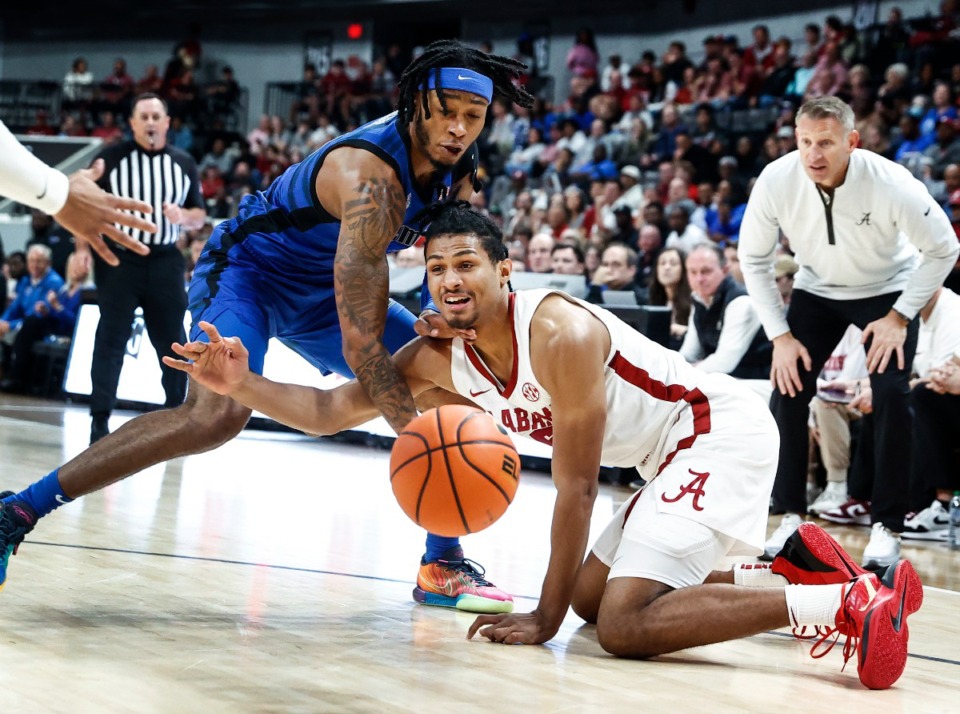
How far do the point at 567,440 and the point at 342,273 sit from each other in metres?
0.88

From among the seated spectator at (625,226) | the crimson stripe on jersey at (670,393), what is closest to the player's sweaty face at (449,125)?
the crimson stripe on jersey at (670,393)

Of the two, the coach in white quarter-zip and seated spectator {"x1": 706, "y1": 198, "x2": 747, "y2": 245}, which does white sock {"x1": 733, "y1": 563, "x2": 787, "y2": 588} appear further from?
seated spectator {"x1": 706, "y1": 198, "x2": 747, "y2": 245}

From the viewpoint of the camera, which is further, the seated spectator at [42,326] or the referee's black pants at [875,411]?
the seated spectator at [42,326]

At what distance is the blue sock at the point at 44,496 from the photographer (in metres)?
3.57

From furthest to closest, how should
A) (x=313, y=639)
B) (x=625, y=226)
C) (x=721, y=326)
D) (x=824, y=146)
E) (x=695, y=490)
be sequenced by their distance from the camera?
(x=625, y=226) → (x=721, y=326) → (x=824, y=146) → (x=695, y=490) → (x=313, y=639)

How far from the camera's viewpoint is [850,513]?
668 cm

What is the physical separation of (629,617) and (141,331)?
7829 millimetres

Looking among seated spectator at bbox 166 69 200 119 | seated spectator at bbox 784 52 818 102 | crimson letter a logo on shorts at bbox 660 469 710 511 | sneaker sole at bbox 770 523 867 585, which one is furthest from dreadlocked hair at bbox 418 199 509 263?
seated spectator at bbox 166 69 200 119

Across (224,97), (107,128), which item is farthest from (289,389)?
(224,97)

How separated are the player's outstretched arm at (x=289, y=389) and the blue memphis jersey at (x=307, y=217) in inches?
19.5

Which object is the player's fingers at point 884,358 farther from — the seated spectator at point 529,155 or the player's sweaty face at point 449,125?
the seated spectator at point 529,155

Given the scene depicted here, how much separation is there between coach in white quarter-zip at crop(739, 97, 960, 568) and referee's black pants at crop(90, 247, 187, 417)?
3730mm

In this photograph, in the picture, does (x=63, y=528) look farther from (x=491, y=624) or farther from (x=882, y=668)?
(x=882, y=668)

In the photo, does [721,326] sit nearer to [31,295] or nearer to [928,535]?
[928,535]
